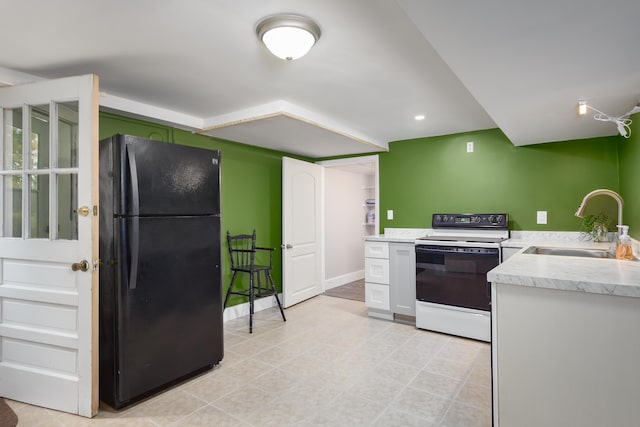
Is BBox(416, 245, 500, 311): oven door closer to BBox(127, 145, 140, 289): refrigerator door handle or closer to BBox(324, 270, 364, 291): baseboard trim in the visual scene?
BBox(324, 270, 364, 291): baseboard trim

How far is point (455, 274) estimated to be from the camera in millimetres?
3148

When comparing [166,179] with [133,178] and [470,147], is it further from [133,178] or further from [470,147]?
[470,147]

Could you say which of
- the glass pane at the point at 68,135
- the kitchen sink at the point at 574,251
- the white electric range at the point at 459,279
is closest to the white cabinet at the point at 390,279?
the white electric range at the point at 459,279

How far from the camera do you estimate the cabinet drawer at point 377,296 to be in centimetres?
368

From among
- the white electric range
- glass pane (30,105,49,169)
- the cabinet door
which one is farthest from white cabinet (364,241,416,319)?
glass pane (30,105,49,169)

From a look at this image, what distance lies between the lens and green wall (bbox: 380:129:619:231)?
10.4 ft

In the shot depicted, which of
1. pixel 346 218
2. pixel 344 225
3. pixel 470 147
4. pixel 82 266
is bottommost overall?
pixel 82 266

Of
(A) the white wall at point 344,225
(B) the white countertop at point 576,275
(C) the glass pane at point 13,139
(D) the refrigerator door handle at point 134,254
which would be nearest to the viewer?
(B) the white countertop at point 576,275

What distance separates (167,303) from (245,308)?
1771mm

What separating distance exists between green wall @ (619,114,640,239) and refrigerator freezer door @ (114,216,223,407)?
2.86 meters

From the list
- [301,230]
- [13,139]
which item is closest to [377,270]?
[301,230]

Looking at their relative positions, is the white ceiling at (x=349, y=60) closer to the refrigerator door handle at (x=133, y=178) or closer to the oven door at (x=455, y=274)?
the refrigerator door handle at (x=133, y=178)

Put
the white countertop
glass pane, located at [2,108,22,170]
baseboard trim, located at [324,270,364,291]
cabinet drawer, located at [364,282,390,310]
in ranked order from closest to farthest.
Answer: the white countertop
glass pane, located at [2,108,22,170]
cabinet drawer, located at [364,282,390,310]
baseboard trim, located at [324,270,364,291]

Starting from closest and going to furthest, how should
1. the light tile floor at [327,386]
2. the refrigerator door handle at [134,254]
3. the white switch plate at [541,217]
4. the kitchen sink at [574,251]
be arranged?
1. the light tile floor at [327,386]
2. the refrigerator door handle at [134,254]
3. the kitchen sink at [574,251]
4. the white switch plate at [541,217]
